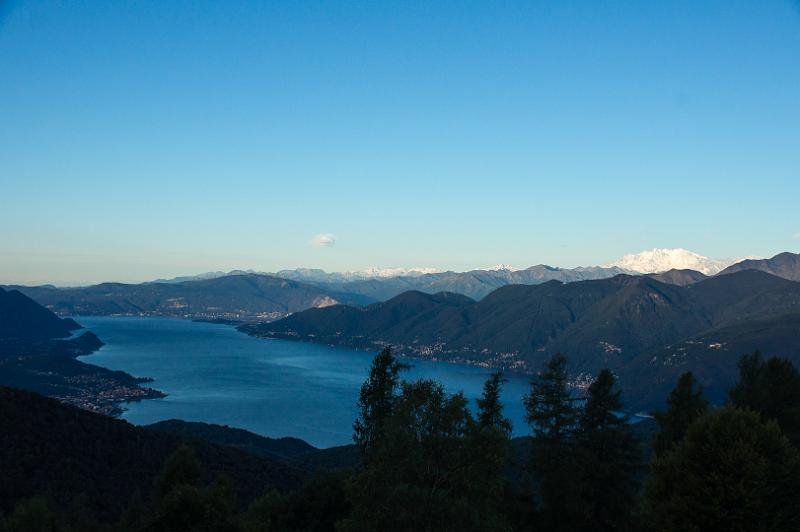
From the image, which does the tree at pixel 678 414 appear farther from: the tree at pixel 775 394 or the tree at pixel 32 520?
the tree at pixel 32 520

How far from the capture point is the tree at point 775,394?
2473cm

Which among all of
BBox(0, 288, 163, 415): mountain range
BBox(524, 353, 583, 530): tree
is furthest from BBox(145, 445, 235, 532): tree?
BBox(0, 288, 163, 415): mountain range

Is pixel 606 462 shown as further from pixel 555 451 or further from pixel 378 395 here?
pixel 378 395

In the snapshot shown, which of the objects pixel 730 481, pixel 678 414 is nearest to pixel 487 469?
pixel 730 481

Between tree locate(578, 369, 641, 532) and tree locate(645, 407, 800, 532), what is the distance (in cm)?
457

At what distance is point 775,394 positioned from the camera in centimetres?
2569

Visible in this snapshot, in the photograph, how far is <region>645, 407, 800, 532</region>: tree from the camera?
635 inches

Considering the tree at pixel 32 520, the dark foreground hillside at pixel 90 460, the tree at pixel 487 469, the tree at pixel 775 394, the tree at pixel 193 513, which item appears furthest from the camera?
the dark foreground hillside at pixel 90 460

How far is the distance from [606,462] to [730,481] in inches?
278

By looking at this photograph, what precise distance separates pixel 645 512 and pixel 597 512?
4770mm

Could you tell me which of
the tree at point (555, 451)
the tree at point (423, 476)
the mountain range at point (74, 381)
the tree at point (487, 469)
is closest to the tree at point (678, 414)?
the tree at point (555, 451)

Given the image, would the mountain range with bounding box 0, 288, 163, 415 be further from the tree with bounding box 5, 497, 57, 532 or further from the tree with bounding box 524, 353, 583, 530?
the tree with bounding box 524, 353, 583, 530

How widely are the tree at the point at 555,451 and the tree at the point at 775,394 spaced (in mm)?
7499

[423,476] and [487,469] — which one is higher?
[487,469]
